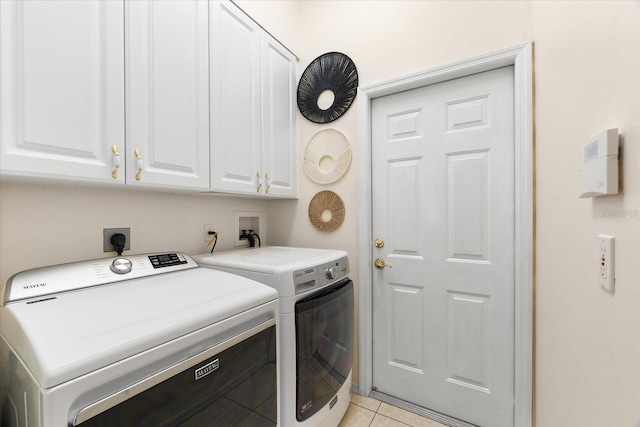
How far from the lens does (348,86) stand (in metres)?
1.97

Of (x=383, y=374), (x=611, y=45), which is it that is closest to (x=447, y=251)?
(x=383, y=374)

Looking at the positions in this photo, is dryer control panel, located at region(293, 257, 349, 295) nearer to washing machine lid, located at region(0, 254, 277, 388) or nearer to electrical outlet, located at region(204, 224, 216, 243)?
washing machine lid, located at region(0, 254, 277, 388)

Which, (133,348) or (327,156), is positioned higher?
(327,156)

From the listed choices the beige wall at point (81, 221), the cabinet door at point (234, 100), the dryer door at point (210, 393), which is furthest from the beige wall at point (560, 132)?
the dryer door at point (210, 393)

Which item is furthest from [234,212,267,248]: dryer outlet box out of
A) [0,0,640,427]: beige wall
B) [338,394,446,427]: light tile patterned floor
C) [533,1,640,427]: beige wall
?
[533,1,640,427]: beige wall

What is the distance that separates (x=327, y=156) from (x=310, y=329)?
1248 millimetres

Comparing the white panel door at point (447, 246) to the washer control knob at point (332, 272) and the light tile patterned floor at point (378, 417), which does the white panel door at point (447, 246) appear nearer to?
the light tile patterned floor at point (378, 417)

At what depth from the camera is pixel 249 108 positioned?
5.65 ft

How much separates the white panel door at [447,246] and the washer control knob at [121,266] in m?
1.45

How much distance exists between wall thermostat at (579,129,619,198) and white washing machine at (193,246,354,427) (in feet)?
3.34

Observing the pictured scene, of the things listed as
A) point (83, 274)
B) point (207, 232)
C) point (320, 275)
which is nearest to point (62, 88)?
point (83, 274)

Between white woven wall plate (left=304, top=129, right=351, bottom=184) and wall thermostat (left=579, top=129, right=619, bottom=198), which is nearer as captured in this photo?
wall thermostat (left=579, top=129, right=619, bottom=198)

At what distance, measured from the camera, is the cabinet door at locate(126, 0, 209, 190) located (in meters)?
1.15

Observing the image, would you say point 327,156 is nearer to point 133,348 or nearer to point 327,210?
point 327,210
